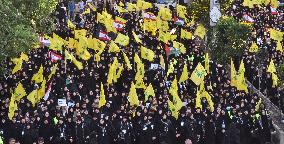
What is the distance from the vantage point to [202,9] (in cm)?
3412

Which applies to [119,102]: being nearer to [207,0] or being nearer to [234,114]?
[234,114]

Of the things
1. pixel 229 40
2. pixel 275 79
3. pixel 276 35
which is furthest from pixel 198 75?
pixel 276 35

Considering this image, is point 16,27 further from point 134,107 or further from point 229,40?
point 229,40

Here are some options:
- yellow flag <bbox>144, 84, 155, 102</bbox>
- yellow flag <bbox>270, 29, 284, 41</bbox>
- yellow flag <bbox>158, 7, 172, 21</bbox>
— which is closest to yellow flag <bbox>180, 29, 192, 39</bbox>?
yellow flag <bbox>158, 7, 172, 21</bbox>

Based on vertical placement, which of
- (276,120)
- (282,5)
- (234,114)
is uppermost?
(234,114)

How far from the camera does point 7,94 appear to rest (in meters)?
26.4

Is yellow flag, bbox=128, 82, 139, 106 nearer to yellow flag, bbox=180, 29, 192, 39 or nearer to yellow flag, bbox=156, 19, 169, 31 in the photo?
yellow flag, bbox=180, 29, 192, 39

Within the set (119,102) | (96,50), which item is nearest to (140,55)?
(96,50)

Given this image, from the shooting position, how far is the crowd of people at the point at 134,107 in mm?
22453

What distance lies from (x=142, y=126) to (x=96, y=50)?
7.41 meters

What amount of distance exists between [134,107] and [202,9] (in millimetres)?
11146

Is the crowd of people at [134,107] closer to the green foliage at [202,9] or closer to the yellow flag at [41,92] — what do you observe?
the yellow flag at [41,92]

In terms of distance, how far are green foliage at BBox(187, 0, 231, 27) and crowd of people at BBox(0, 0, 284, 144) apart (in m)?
2.41

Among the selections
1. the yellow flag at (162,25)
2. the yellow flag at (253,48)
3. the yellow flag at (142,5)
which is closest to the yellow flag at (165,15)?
the yellow flag at (162,25)
